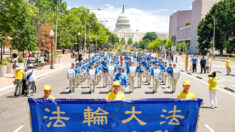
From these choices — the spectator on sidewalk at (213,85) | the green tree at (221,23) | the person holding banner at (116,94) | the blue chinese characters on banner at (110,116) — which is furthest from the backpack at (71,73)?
the green tree at (221,23)

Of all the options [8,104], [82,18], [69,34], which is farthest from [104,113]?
[82,18]

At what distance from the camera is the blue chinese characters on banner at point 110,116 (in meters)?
5.19

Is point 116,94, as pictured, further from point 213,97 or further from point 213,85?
point 213,97

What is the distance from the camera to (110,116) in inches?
207

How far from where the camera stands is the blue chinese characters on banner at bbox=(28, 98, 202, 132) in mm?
5191

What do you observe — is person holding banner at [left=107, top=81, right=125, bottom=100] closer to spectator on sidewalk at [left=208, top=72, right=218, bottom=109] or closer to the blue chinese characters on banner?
the blue chinese characters on banner

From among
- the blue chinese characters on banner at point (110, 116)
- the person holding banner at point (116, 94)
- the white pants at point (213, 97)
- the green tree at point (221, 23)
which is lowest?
the white pants at point (213, 97)

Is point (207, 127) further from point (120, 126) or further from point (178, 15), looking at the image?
point (178, 15)

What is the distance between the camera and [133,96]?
12.6 meters

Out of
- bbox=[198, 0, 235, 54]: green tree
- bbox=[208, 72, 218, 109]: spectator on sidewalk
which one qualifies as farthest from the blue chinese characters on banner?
bbox=[198, 0, 235, 54]: green tree

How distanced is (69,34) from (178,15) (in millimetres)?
100540

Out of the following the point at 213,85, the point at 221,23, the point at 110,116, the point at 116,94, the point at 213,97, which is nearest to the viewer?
the point at 110,116

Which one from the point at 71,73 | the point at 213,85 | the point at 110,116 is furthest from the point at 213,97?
the point at 71,73

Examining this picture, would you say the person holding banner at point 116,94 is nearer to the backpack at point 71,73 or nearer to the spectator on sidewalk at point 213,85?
the spectator on sidewalk at point 213,85
